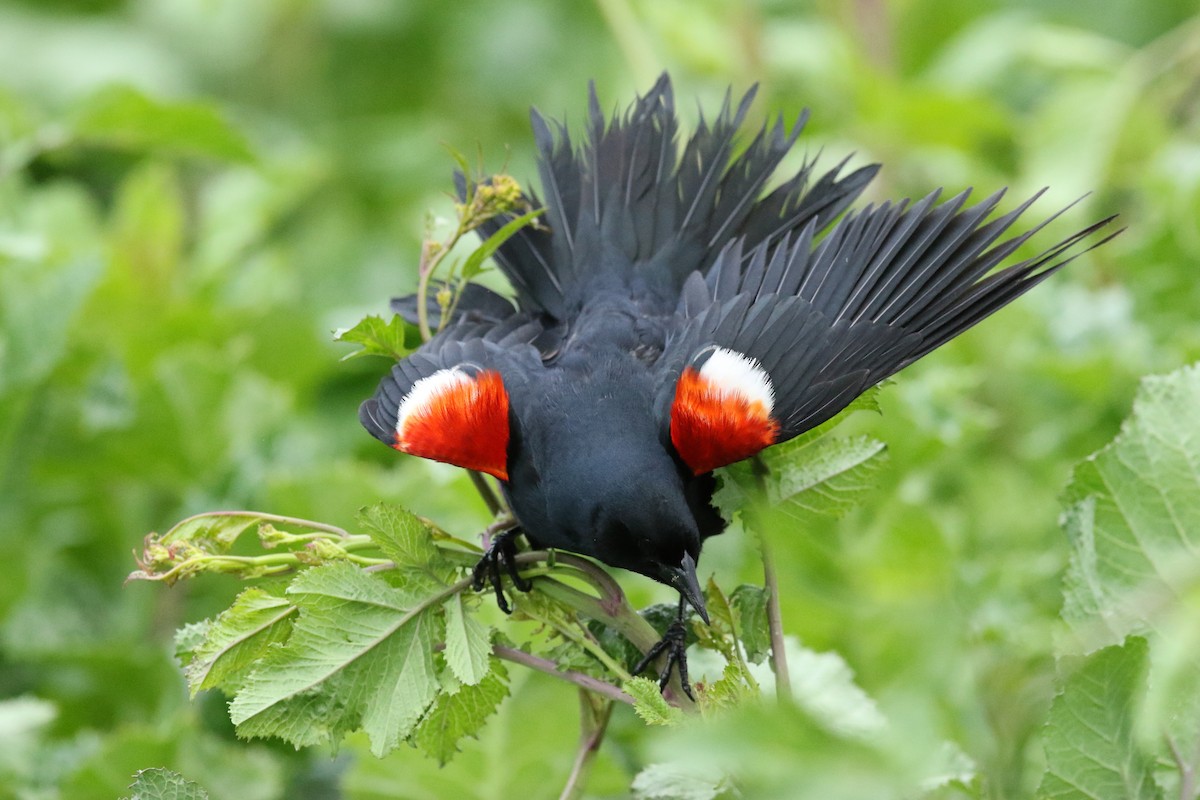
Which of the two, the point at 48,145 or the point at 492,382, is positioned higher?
the point at 48,145

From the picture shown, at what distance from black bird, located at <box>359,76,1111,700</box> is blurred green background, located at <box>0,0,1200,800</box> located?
0.15m

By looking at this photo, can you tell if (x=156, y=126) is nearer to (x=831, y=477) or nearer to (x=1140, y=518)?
(x=831, y=477)

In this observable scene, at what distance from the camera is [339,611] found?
110 cm

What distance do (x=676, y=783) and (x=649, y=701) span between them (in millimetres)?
171

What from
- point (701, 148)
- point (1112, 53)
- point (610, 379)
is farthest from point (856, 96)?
point (610, 379)

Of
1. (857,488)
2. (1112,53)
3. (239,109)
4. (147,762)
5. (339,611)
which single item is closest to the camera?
(339,611)

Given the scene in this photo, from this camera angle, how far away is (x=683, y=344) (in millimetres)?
1497

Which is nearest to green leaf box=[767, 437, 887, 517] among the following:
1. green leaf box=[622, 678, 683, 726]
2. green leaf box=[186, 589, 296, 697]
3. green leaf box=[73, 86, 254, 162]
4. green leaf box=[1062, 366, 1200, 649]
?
green leaf box=[1062, 366, 1200, 649]

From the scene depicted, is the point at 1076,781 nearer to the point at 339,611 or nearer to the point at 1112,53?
the point at 339,611

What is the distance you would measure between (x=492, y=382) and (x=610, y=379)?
6.0 inches

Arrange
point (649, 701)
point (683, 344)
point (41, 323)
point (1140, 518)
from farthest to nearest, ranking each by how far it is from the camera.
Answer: point (41, 323), point (683, 344), point (1140, 518), point (649, 701)

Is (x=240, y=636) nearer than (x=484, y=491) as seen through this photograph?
Yes

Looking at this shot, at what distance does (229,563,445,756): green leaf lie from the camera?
1.09 meters

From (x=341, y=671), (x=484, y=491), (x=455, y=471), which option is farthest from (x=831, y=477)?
(x=455, y=471)
